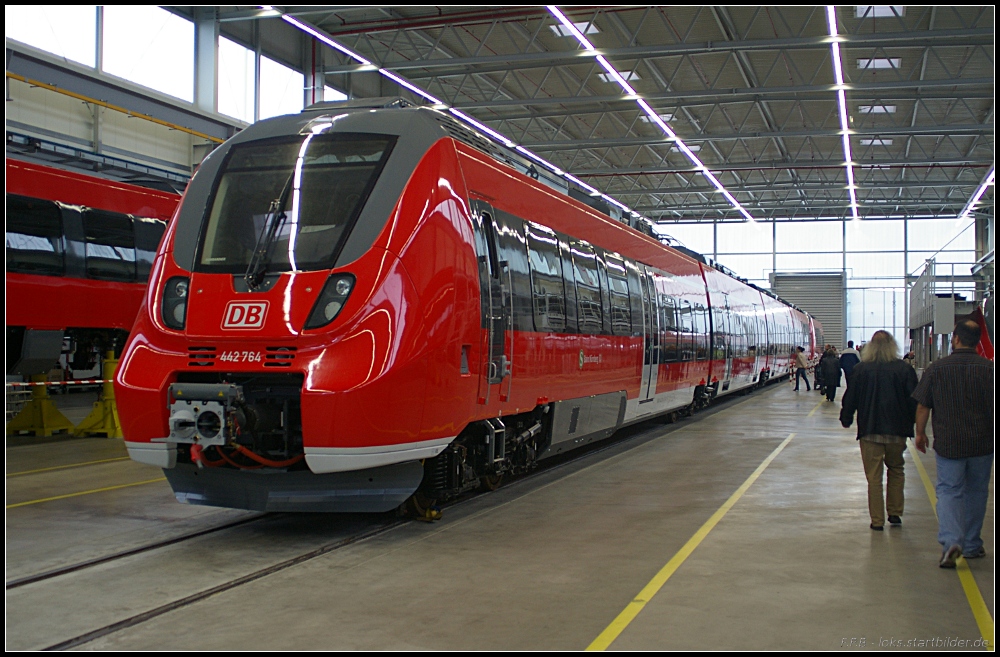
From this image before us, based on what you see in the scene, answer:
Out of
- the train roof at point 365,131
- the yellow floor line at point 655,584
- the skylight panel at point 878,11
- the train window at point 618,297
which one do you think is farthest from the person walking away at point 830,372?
the train roof at point 365,131

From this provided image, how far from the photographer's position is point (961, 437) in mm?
6375

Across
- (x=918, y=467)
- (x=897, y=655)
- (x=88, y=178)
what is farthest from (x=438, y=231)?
(x=88, y=178)

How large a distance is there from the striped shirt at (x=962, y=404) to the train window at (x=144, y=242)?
12.3 m

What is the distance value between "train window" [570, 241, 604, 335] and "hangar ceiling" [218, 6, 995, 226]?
1220cm

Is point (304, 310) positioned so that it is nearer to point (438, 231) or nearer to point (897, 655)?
point (438, 231)

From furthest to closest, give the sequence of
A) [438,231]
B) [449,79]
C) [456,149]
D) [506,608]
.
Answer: [449,79]
[456,149]
[438,231]
[506,608]

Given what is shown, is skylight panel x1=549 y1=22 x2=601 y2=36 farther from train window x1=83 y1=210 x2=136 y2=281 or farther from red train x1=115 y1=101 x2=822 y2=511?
red train x1=115 y1=101 x2=822 y2=511

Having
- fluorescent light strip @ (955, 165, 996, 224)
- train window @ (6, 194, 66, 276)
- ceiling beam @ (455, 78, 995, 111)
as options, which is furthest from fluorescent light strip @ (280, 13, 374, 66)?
fluorescent light strip @ (955, 165, 996, 224)

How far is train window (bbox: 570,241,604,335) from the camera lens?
10305 mm

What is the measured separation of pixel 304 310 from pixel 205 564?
1.88m

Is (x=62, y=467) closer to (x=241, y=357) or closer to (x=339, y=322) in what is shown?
(x=241, y=357)

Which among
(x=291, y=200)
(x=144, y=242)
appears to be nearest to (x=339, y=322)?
(x=291, y=200)

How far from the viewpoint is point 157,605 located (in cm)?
532

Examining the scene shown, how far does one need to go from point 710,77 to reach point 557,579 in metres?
24.8
